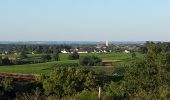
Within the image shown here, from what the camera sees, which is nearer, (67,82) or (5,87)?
(67,82)

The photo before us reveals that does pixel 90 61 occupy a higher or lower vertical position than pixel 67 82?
lower

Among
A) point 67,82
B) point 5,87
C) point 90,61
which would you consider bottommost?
point 90,61

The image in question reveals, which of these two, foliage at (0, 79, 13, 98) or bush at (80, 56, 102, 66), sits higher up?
foliage at (0, 79, 13, 98)

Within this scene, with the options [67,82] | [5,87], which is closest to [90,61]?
[5,87]

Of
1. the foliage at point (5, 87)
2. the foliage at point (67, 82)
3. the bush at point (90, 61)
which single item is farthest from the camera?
the bush at point (90, 61)

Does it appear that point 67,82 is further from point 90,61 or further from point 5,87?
point 90,61

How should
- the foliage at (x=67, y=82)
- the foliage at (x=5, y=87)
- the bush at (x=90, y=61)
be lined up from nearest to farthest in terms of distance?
the foliage at (x=67, y=82) → the foliage at (x=5, y=87) → the bush at (x=90, y=61)

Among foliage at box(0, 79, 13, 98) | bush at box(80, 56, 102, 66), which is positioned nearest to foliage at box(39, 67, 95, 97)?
foliage at box(0, 79, 13, 98)

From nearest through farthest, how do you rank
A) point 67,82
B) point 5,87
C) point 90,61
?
point 67,82, point 5,87, point 90,61

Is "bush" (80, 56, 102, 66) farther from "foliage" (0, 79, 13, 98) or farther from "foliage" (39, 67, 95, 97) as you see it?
"foliage" (0, 79, 13, 98)

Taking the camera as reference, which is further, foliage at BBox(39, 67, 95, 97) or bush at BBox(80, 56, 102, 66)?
bush at BBox(80, 56, 102, 66)

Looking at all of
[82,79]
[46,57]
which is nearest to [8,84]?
[82,79]

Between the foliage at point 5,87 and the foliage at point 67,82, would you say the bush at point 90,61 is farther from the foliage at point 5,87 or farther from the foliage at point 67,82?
the foliage at point 5,87

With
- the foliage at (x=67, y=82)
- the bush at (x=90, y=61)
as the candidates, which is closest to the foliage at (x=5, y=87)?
the foliage at (x=67, y=82)
